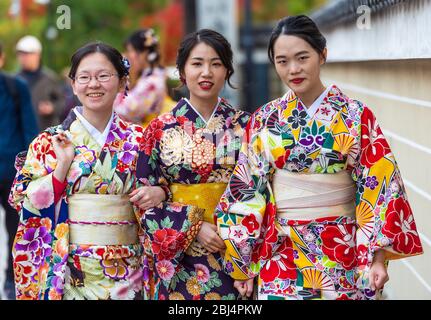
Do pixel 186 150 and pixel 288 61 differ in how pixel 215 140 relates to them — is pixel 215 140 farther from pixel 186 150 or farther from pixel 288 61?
pixel 288 61

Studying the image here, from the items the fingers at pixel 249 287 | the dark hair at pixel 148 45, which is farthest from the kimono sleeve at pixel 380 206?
the dark hair at pixel 148 45

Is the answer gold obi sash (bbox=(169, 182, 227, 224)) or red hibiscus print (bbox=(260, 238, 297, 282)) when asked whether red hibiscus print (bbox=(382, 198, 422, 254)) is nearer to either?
red hibiscus print (bbox=(260, 238, 297, 282))

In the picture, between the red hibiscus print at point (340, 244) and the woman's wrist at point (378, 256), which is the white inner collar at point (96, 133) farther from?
the woman's wrist at point (378, 256)

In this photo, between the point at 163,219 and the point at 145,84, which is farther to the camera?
the point at 145,84

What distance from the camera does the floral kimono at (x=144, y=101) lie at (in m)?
8.62

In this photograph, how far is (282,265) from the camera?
522 cm

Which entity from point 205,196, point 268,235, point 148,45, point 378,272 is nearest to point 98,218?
point 205,196

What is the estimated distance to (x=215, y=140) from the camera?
5.64 m

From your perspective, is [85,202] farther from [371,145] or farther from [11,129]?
[11,129]

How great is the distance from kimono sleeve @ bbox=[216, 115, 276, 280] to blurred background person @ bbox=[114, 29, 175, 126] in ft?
10.6

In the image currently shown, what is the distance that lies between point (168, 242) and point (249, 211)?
582mm

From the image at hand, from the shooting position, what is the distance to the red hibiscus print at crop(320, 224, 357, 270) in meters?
5.10

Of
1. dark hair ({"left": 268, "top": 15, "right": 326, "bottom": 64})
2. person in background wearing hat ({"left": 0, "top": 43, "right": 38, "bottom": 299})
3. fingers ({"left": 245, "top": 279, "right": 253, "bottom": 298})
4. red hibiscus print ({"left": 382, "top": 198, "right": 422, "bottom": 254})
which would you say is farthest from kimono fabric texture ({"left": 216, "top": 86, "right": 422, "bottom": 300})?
person in background wearing hat ({"left": 0, "top": 43, "right": 38, "bottom": 299})
